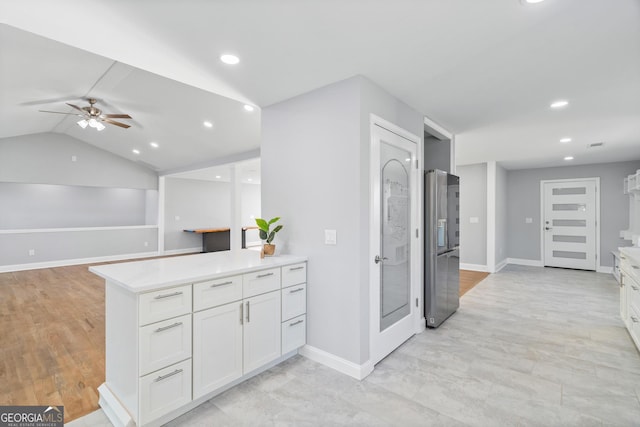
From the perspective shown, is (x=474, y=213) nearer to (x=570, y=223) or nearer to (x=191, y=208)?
(x=570, y=223)

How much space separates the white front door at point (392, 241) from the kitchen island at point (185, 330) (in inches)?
30.8

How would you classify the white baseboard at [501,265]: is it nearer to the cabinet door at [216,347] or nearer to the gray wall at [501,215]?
the gray wall at [501,215]

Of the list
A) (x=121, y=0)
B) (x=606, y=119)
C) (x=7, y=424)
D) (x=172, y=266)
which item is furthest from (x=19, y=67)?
(x=606, y=119)

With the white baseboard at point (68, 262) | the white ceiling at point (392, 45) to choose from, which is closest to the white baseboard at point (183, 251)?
the white baseboard at point (68, 262)

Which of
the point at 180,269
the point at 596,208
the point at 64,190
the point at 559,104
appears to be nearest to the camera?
the point at 180,269

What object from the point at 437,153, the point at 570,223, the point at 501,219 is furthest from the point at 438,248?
the point at 570,223

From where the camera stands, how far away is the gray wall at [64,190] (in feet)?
22.2

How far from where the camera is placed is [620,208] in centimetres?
629

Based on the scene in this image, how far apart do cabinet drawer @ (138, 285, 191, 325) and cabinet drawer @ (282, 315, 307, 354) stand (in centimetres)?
92

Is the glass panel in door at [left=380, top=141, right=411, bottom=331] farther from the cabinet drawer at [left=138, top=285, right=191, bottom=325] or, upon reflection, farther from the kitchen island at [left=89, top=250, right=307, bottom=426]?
the cabinet drawer at [left=138, top=285, right=191, bottom=325]

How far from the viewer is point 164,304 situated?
5.81 ft

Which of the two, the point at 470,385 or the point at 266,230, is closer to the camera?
the point at 470,385

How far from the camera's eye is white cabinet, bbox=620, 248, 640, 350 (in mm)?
2811

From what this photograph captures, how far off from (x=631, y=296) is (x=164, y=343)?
4340 millimetres
